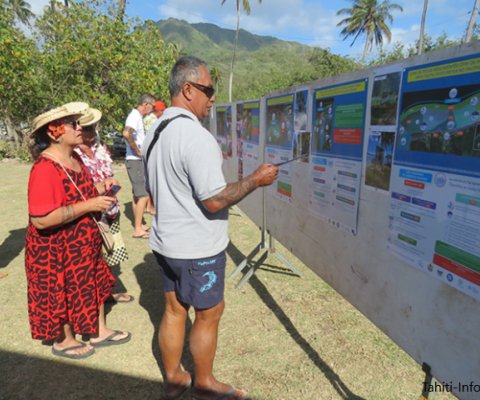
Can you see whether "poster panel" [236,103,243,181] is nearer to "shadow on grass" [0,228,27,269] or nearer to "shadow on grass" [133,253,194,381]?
"shadow on grass" [133,253,194,381]

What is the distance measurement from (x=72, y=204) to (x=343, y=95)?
1906 mm

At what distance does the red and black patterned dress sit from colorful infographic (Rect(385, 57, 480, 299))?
6.58 ft

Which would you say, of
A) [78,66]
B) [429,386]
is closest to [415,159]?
[429,386]

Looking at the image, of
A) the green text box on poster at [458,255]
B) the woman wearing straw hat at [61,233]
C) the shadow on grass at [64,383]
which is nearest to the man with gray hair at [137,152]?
the woman wearing straw hat at [61,233]

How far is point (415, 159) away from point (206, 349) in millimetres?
1546

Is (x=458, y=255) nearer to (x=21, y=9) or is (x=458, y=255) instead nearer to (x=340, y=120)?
(x=340, y=120)

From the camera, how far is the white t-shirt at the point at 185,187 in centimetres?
151

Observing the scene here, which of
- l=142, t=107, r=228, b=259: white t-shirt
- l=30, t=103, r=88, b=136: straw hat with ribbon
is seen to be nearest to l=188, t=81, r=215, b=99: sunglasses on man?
l=142, t=107, r=228, b=259: white t-shirt

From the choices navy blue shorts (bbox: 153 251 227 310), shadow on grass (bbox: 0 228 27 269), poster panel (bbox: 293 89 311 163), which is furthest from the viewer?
shadow on grass (bbox: 0 228 27 269)

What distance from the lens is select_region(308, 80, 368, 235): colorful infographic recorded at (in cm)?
181

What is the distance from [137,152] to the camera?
4629 millimetres

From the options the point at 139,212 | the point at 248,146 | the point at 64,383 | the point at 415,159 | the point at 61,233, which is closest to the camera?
the point at 415,159

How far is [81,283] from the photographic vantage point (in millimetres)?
2281

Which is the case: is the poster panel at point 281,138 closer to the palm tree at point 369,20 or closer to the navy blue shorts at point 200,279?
the navy blue shorts at point 200,279
